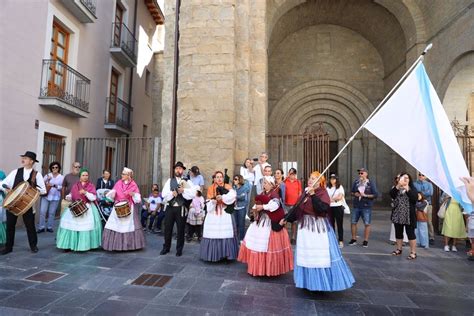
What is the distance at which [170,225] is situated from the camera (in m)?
5.64

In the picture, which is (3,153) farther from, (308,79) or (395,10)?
(395,10)

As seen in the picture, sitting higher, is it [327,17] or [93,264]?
[327,17]

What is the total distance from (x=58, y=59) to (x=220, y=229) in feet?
27.7

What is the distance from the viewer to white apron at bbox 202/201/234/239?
16.6 feet

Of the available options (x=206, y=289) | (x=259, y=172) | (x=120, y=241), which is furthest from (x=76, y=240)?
(x=259, y=172)

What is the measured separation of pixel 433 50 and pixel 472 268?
912 centimetres

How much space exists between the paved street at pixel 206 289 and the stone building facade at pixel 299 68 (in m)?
3.11

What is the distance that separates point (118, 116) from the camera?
13695 millimetres

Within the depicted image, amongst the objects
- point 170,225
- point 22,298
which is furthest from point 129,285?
point 170,225

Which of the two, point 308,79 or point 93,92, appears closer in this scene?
point 93,92

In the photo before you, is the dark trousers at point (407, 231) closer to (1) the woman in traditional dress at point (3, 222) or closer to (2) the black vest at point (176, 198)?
(2) the black vest at point (176, 198)

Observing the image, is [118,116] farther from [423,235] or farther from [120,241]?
[423,235]

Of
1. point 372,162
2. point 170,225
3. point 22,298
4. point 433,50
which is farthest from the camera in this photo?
point 372,162

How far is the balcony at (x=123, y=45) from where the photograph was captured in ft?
42.5
